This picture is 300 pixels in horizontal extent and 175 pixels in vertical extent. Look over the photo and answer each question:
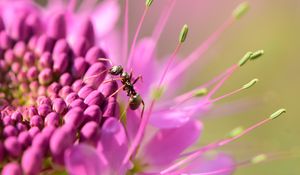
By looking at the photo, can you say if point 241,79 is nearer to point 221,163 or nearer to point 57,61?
point 221,163

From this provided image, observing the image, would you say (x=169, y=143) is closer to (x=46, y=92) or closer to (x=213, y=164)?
(x=213, y=164)

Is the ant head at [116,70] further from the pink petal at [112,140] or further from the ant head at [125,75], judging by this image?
the pink petal at [112,140]

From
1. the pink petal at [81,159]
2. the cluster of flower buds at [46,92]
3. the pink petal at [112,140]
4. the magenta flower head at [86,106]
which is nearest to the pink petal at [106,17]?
the magenta flower head at [86,106]

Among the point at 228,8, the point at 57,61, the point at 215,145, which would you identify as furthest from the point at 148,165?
the point at 228,8

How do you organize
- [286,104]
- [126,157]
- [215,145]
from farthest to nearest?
[286,104] → [215,145] → [126,157]

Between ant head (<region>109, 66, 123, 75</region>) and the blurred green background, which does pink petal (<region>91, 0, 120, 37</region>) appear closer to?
the blurred green background

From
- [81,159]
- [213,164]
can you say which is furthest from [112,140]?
[213,164]
